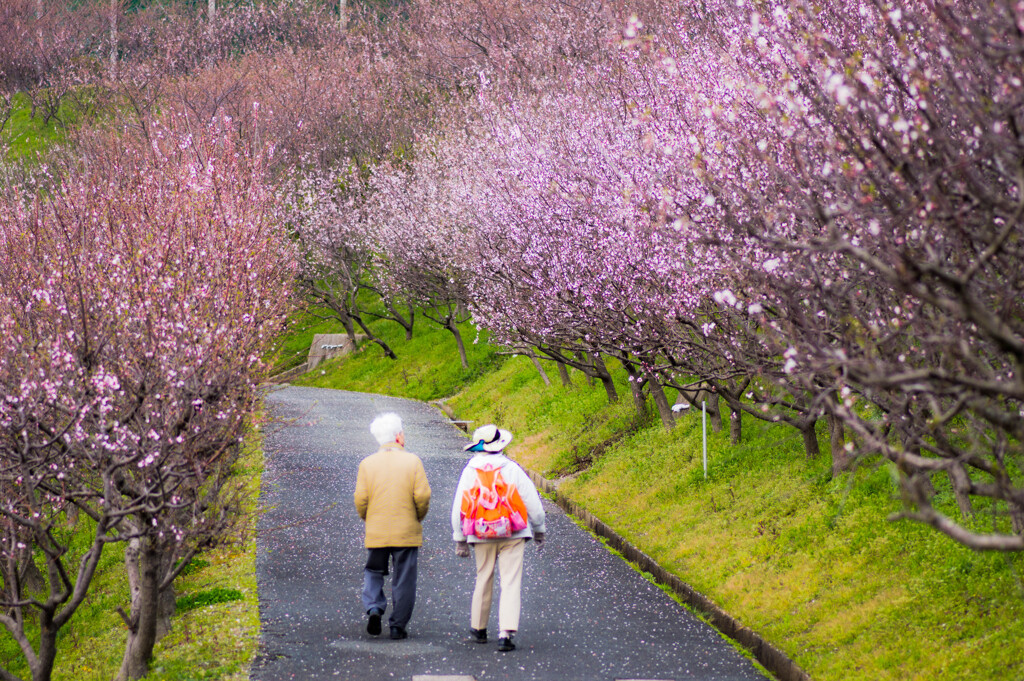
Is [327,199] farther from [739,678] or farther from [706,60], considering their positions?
[739,678]

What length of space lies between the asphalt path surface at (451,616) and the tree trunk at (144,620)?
1.10 m

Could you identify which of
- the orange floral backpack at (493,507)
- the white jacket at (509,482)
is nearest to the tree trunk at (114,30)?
the white jacket at (509,482)

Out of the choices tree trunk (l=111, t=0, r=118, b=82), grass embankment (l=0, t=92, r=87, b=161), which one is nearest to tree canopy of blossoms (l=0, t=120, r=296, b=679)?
grass embankment (l=0, t=92, r=87, b=161)

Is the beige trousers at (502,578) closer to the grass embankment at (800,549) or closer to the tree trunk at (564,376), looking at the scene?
the grass embankment at (800,549)

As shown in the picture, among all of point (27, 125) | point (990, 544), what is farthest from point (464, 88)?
point (990, 544)

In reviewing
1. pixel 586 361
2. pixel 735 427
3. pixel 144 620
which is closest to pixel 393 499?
pixel 144 620

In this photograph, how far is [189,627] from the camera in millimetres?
11914

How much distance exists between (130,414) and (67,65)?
59.8 metres

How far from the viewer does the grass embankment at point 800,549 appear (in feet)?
30.5

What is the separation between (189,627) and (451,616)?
114 inches

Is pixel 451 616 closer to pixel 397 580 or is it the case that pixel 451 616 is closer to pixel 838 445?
pixel 397 580

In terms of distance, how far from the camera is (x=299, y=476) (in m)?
20.9

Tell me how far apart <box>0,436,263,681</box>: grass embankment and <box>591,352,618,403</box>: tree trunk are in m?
9.67

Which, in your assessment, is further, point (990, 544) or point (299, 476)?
point (299, 476)
